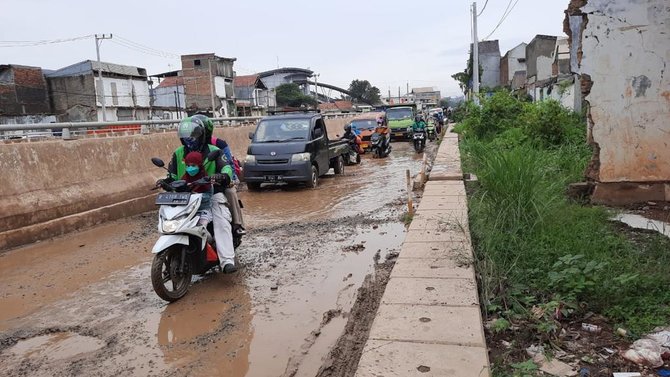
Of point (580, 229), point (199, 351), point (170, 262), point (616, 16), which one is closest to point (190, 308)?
point (170, 262)

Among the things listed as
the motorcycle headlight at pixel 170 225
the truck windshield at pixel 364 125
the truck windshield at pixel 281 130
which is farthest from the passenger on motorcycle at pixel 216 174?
the truck windshield at pixel 364 125

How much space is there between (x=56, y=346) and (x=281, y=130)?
837cm

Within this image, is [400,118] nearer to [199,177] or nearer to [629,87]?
[629,87]

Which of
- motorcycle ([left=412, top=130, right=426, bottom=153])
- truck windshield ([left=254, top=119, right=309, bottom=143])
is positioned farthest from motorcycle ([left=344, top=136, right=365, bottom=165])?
truck windshield ([left=254, top=119, right=309, bottom=143])

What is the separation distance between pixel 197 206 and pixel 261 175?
6.38m

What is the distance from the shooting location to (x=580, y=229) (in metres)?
5.08

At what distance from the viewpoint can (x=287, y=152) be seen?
11.0m

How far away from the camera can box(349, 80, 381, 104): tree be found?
3793 inches

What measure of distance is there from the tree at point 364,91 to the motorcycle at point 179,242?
3601 inches

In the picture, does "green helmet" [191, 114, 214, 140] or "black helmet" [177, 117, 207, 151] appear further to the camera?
"green helmet" [191, 114, 214, 140]

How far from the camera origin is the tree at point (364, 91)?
316 feet

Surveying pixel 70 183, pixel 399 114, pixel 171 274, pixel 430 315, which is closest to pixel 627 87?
pixel 430 315

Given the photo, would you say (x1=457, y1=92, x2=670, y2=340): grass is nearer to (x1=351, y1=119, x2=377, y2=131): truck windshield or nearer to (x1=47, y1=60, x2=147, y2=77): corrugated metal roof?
(x1=351, y1=119, x2=377, y2=131): truck windshield

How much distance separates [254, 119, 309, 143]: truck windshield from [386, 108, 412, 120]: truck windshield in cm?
1525
